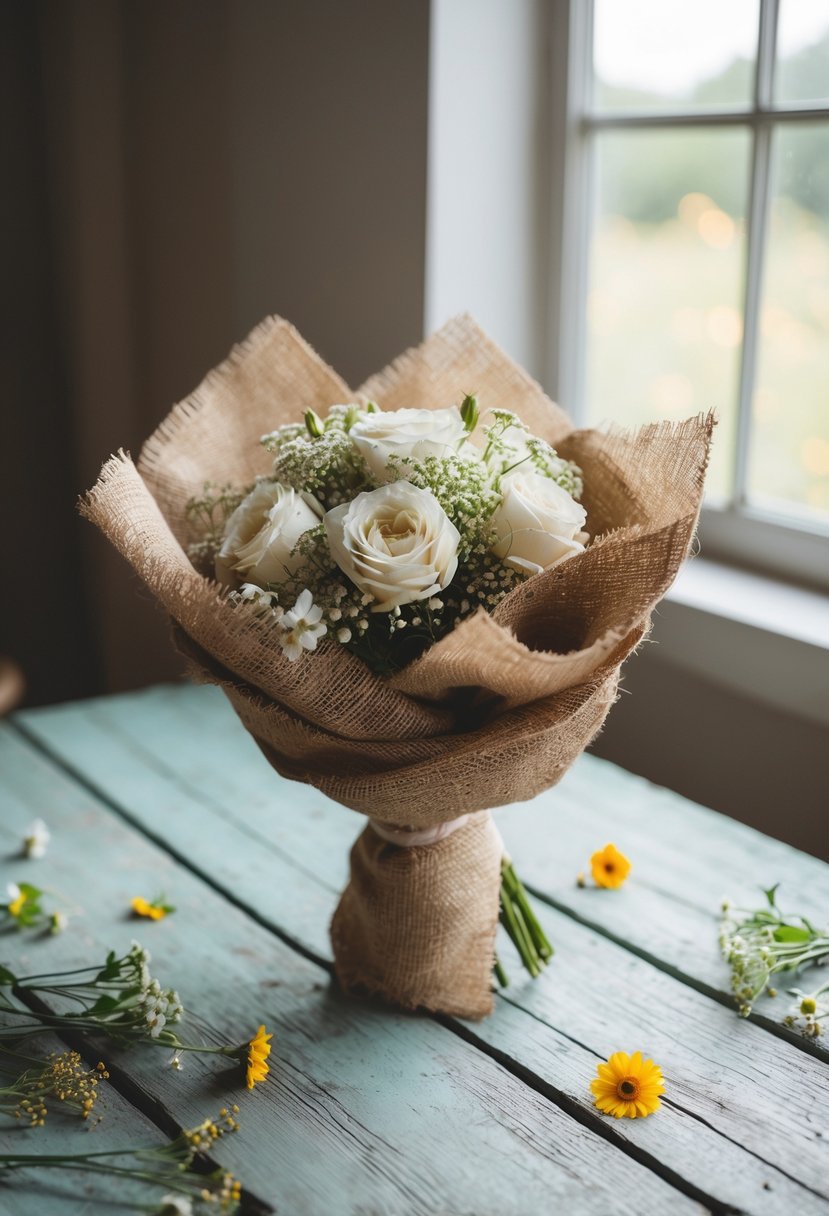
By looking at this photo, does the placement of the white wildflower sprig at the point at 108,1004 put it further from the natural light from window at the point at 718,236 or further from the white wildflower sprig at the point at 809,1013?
the natural light from window at the point at 718,236

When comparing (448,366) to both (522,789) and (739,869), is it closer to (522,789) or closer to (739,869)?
(522,789)

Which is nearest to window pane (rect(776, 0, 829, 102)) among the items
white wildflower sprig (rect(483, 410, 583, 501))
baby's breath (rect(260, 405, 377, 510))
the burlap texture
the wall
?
the wall

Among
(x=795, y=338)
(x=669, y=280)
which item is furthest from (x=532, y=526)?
(x=669, y=280)

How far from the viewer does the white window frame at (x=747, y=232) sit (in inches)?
57.4

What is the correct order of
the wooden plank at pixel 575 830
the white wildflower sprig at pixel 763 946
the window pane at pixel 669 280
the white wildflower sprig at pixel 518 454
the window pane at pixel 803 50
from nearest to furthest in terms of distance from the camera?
the white wildflower sprig at pixel 518 454
the white wildflower sprig at pixel 763 946
the wooden plank at pixel 575 830
the window pane at pixel 803 50
the window pane at pixel 669 280

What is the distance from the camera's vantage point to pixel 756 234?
1.48m

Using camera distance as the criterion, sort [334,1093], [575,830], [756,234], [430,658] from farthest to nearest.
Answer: [756,234] → [575,830] → [334,1093] → [430,658]

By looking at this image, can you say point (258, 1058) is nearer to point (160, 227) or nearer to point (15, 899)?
point (15, 899)

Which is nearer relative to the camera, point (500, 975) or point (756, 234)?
point (500, 975)

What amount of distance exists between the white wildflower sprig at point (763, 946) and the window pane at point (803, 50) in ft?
2.99

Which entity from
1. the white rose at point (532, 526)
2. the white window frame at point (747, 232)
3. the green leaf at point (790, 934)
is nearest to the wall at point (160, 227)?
the white window frame at point (747, 232)

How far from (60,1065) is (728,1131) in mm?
489

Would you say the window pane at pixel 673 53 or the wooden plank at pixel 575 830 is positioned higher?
the window pane at pixel 673 53

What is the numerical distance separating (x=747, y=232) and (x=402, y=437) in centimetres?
82
